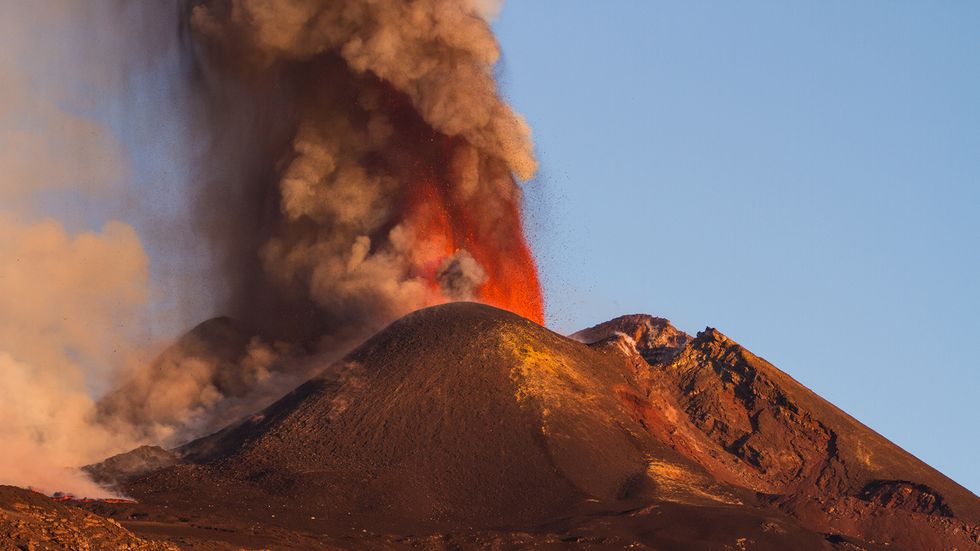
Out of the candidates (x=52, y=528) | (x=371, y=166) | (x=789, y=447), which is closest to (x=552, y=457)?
(x=789, y=447)

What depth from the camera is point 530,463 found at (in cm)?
6316

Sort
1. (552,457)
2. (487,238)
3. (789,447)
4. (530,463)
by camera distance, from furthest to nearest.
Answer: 1. (487,238)
2. (789,447)
3. (552,457)
4. (530,463)

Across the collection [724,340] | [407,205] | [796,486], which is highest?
[407,205]

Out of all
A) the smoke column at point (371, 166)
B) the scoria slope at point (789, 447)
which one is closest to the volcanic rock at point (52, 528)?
the scoria slope at point (789, 447)

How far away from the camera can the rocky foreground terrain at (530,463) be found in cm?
5675

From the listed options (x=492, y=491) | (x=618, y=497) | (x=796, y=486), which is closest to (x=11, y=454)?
(x=492, y=491)

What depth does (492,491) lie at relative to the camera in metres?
60.9

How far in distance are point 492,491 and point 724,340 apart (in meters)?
29.4

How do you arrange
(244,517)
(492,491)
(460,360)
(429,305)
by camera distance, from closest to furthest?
(244,517)
(492,491)
(460,360)
(429,305)

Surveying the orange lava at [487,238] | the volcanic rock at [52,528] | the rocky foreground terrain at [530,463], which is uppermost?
the orange lava at [487,238]

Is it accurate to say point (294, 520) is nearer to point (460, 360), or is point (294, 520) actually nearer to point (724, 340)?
point (460, 360)

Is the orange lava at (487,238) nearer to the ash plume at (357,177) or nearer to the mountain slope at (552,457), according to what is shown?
the ash plume at (357,177)

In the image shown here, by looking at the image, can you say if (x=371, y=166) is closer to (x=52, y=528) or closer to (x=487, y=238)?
(x=487, y=238)

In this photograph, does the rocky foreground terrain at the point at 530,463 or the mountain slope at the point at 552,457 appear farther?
the mountain slope at the point at 552,457
